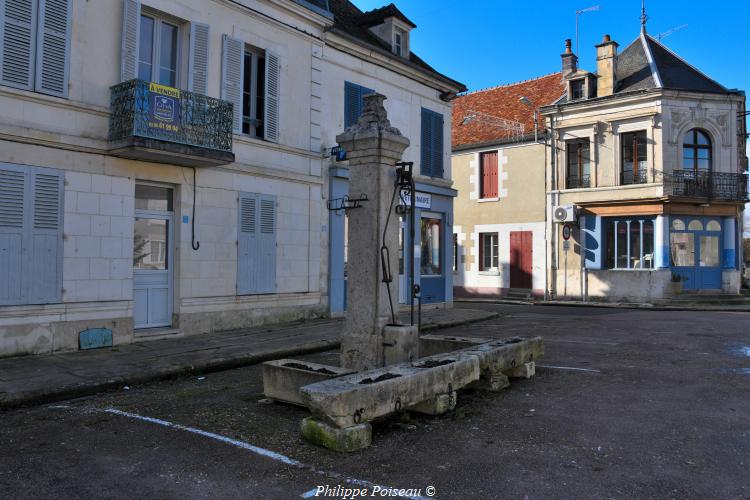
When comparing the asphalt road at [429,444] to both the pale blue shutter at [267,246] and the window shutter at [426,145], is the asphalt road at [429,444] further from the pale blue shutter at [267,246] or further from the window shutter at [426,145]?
the window shutter at [426,145]

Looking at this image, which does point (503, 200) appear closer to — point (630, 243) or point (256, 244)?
point (630, 243)

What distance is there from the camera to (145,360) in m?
8.18

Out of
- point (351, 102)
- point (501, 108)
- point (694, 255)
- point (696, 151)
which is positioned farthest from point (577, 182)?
point (351, 102)

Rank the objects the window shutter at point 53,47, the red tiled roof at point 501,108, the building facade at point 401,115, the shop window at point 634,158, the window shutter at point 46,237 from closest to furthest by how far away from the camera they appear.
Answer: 1. the window shutter at point 46,237
2. the window shutter at point 53,47
3. the building facade at point 401,115
4. the shop window at point 634,158
5. the red tiled roof at point 501,108

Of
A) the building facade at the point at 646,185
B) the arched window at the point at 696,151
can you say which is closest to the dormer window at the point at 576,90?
the building facade at the point at 646,185

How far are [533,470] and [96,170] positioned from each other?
26.8 feet

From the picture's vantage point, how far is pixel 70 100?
8922mm

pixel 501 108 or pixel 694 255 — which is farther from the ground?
pixel 501 108

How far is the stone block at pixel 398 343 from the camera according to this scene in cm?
653

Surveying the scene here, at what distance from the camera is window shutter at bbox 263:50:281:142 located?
12.2m

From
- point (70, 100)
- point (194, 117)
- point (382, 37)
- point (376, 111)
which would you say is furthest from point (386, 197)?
point (382, 37)

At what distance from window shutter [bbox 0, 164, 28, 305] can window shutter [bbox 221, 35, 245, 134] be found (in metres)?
4.12

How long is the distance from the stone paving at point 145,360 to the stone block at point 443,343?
Result: 8.48 ft

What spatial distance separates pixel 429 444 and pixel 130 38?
8.44m
